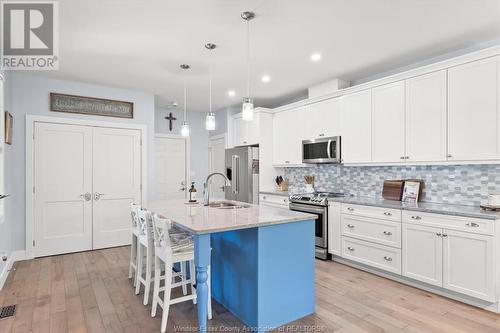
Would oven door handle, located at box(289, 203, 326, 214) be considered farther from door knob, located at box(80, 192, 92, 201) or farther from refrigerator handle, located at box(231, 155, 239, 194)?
door knob, located at box(80, 192, 92, 201)

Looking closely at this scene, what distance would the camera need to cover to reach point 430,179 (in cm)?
352

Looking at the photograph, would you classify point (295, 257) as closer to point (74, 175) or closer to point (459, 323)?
point (459, 323)

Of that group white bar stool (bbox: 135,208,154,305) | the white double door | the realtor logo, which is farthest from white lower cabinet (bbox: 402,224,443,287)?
the white double door

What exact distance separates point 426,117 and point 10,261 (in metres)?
5.49

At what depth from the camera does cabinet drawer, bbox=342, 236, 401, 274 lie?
324 centimetres

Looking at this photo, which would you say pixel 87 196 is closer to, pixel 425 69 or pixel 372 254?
pixel 372 254

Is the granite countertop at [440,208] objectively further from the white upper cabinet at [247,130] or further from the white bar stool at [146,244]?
the white bar stool at [146,244]

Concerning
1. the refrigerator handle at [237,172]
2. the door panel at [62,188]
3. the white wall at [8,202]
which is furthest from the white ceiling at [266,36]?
the refrigerator handle at [237,172]

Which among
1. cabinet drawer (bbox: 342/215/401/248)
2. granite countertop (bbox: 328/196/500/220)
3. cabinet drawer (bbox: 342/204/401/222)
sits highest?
granite countertop (bbox: 328/196/500/220)

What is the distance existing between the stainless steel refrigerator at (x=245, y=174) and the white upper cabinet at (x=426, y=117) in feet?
8.49

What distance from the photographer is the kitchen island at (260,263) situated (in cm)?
→ 209

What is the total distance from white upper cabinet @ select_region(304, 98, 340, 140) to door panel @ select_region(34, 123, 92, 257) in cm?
352

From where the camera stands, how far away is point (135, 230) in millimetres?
3182

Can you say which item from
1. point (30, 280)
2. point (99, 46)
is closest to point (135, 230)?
point (30, 280)
